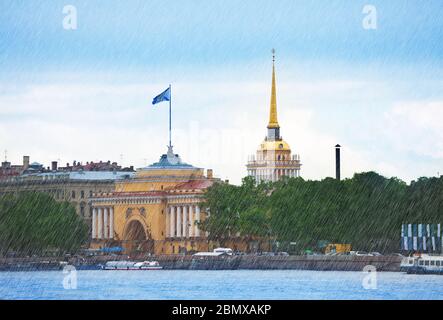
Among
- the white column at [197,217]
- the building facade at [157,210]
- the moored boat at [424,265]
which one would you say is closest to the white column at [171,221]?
the building facade at [157,210]

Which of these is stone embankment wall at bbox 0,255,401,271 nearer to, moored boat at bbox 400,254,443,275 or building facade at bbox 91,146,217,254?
moored boat at bbox 400,254,443,275

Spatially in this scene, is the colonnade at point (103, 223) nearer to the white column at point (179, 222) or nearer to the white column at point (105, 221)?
the white column at point (105, 221)

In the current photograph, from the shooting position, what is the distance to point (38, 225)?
63.4m

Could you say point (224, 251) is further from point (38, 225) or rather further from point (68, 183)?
point (68, 183)

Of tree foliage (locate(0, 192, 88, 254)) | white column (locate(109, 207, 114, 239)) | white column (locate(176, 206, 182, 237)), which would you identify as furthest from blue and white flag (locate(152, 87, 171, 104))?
white column (locate(109, 207, 114, 239))

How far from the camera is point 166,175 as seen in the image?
7012cm

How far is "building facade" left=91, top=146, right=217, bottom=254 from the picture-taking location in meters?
68.2

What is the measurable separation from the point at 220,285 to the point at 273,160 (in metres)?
41.8

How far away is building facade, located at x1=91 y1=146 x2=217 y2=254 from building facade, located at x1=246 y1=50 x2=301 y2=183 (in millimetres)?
13492
